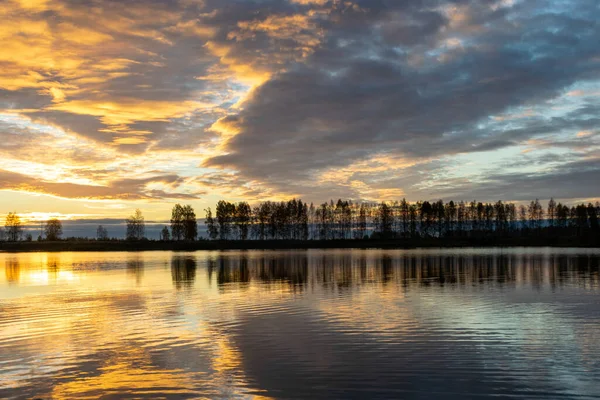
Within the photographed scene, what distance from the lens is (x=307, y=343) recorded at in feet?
65.2

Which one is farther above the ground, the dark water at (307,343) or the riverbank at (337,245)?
the dark water at (307,343)

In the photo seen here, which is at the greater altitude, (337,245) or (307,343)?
(307,343)

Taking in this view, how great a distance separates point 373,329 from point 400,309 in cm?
590

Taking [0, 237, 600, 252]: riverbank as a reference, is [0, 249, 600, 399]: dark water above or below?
above

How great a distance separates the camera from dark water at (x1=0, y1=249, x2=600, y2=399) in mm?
14328

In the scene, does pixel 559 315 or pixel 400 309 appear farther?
pixel 400 309

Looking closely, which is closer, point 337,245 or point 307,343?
point 307,343

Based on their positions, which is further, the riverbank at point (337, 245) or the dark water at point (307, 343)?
the riverbank at point (337, 245)

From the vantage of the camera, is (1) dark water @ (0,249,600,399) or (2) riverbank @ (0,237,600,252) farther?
(2) riverbank @ (0,237,600,252)

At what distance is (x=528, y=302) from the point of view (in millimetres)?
30125

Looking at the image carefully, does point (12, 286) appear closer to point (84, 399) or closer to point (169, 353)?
point (169, 353)

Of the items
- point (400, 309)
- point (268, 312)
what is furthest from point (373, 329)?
point (268, 312)

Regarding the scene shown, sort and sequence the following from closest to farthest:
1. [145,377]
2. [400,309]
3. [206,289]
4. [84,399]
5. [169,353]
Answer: [84,399], [145,377], [169,353], [400,309], [206,289]

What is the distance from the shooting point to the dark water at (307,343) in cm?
1433
